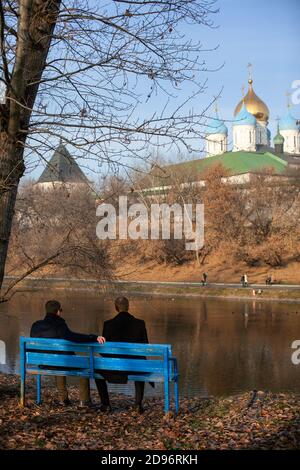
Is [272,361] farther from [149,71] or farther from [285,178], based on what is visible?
[285,178]

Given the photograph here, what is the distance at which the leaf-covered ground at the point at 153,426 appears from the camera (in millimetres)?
6090

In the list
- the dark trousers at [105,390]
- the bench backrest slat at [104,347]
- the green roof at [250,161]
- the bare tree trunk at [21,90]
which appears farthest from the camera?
the green roof at [250,161]

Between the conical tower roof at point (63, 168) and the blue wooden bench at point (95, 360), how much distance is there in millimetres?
1901

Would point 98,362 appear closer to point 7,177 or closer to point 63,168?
point 7,177

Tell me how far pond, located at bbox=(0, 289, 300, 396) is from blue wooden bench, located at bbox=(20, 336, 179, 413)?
329cm

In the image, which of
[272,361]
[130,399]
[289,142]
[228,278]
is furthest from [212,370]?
[289,142]

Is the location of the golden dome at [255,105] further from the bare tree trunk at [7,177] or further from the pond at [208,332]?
the bare tree trunk at [7,177]

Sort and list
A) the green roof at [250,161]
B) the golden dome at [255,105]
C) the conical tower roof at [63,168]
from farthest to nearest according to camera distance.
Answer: the golden dome at [255,105]
the green roof at [250,161]
the conical tower roof at [63,168]

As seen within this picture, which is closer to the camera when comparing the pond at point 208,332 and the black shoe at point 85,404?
the black shoe at point 85,404

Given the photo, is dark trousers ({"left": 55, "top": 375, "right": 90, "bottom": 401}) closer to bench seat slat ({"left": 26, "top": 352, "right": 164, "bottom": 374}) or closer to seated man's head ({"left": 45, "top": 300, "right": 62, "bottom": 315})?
bench seat slat ({"left": 26, "top": 352, "right": 164, "bottom": 374})

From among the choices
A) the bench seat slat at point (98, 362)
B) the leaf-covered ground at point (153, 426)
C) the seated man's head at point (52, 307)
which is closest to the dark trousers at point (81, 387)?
the leaf-covered ground at point (153, 426)

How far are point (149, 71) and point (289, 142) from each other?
3374 inches

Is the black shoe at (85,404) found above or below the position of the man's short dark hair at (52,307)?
below

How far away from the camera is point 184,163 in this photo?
161 feet
